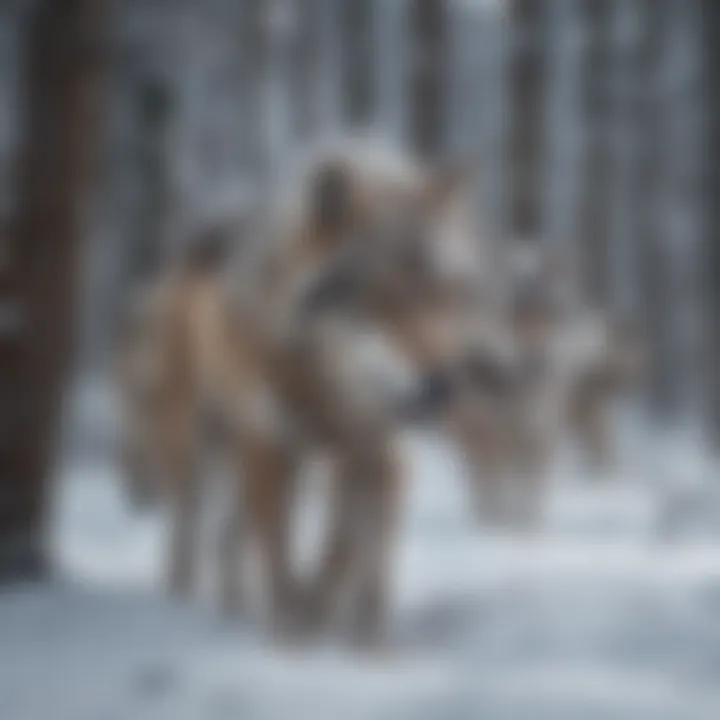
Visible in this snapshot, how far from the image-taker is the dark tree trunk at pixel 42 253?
4.37 metres

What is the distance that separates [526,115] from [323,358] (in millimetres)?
5688

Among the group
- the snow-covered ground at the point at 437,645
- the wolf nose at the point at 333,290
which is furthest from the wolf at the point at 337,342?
the snow-covered ground at the point at 437,645

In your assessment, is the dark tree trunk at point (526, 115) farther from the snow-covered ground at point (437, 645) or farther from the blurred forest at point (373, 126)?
the snow-covered ground at point (437, 645)

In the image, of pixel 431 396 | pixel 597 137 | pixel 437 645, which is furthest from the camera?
pixel 597 137

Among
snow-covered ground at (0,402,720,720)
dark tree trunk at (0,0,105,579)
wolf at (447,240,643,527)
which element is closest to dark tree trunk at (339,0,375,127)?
wolf at (447,240,643,527)

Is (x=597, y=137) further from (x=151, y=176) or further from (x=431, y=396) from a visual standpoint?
(x=431, y=396)

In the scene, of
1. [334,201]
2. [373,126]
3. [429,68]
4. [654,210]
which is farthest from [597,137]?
[334,201]

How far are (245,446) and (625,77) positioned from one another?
8.34 meters

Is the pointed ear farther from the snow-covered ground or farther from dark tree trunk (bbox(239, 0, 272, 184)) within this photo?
dark tree trunk (bbox(239, 0, 272, 184))

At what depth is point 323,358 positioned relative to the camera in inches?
180

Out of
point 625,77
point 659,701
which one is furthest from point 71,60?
point 625,77

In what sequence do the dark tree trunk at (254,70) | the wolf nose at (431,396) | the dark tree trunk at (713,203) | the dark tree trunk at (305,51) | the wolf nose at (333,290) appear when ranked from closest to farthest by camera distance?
the wolf nose at (431,396)
the wolf nose at (333,290)
the dark tree trunk at (713,203)
the dark tree trunk at (254,70)
the dark tree trunk at (305,51)

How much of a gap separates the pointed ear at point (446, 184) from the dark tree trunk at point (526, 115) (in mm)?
4018

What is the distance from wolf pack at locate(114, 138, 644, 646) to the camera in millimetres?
4457
